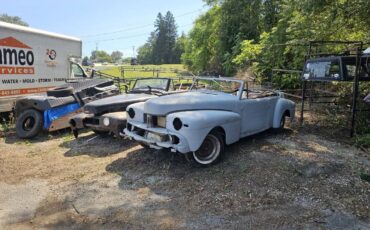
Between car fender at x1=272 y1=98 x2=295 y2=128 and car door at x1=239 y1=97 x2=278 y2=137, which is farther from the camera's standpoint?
car fender at x1=272 y1=98 x2=295 y2=128

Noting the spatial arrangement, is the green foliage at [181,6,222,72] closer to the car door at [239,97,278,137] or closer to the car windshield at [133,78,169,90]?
the car windshield at [133,78,169,90]

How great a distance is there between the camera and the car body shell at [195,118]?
5.81 m

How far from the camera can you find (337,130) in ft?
31.4

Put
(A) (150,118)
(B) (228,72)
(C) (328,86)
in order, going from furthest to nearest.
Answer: (B) (228,72), (C) (328,86), (A) (150,118)

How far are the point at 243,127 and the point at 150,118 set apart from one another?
1.86m

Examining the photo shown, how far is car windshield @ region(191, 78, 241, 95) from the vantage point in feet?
24.3

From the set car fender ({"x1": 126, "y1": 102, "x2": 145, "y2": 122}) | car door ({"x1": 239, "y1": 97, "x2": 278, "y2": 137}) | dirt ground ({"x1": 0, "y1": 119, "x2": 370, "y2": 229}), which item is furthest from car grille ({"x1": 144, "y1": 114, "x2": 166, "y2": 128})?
car door ({"x1": 239, "y1": 97, "x2": 278, "y2": 137})

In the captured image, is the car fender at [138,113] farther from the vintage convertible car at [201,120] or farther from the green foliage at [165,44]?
the green foliage at [165,44]

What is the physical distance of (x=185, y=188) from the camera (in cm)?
552

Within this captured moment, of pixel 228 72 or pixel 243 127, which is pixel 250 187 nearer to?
pixel 243 127

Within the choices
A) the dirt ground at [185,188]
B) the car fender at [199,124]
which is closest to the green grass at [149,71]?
the dirt ground at [185,188]

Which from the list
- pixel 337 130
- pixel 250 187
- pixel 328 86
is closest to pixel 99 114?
pixel 250 187

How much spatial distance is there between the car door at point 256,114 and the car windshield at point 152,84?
8.50 feet

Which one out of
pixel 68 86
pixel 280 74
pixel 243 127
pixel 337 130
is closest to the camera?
pixel 243 127
